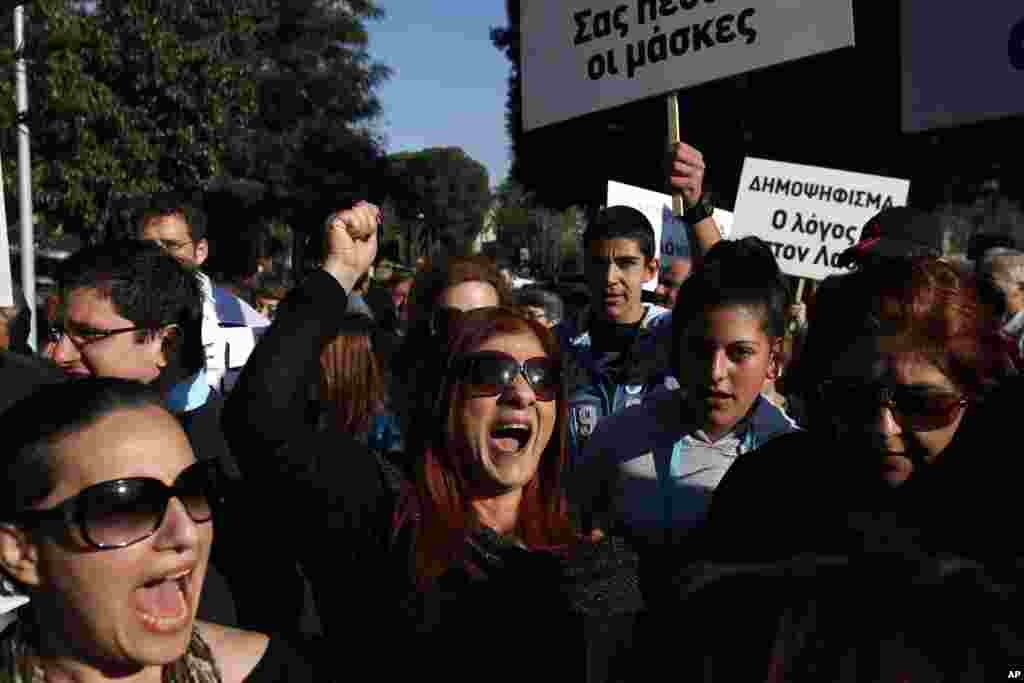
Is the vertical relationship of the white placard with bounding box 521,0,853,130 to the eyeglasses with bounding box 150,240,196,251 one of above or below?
above

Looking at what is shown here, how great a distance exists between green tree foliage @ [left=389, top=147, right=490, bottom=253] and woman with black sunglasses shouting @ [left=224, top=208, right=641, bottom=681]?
176 feet

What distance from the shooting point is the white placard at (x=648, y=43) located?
356cm

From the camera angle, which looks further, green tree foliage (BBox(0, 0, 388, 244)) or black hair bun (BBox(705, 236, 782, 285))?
green tree foliage (BBox(0, 0, 388, 244))

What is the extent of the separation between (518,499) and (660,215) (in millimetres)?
5152

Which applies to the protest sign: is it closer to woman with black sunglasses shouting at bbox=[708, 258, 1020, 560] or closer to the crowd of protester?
the crowd of protester

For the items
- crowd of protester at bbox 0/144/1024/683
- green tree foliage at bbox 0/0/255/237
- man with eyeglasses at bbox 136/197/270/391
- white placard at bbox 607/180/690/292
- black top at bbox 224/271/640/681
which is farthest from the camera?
green tree foliage at bbox 0/0/255/237

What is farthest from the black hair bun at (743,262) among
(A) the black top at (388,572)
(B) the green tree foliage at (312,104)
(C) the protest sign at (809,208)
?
(B) the green tree foliage at (312,104)

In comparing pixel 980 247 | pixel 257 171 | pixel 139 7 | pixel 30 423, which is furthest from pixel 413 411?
pixel 257 171

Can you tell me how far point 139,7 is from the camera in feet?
52.2

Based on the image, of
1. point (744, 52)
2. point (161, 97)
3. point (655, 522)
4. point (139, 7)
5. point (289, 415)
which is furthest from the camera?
point (161, 97)

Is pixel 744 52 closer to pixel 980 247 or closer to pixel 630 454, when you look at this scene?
pixel 630 454

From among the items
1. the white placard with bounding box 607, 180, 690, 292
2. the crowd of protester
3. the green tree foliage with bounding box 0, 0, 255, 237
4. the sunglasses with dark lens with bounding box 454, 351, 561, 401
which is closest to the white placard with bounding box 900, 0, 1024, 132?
the crowd of protester

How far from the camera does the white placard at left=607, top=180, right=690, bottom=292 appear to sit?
22.6ft

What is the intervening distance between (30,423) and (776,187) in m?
6.15
